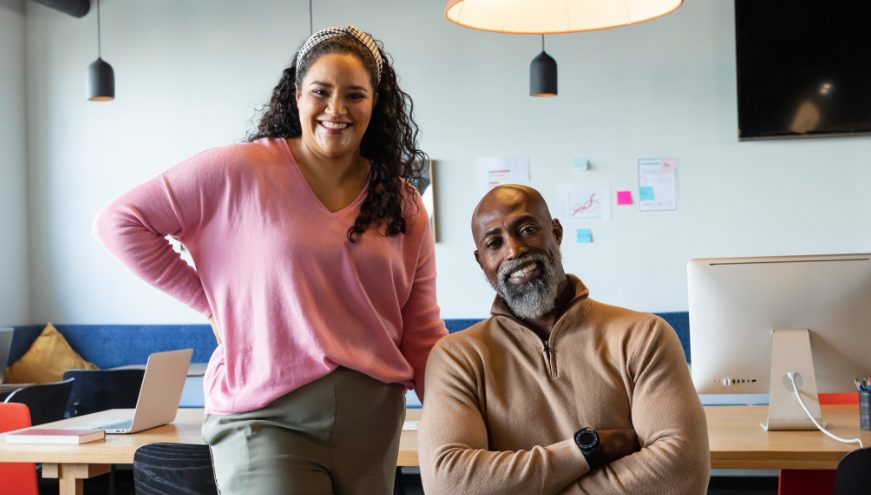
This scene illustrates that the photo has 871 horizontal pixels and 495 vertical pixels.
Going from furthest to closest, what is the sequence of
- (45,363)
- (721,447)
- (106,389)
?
(45,363), (106,389), (721,447)

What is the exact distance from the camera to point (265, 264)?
1817 millimetres

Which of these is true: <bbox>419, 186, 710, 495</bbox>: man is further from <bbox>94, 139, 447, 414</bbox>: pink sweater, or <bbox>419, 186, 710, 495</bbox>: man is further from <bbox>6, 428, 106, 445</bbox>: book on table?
<bbox>6, 428, 106, 445</bbox>: book on table

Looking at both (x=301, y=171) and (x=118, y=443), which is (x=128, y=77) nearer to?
(x=118, y=443)

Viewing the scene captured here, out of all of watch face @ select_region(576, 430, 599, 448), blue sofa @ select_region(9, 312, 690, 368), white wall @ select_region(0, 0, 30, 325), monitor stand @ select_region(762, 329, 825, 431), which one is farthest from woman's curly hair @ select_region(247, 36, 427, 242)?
white wall @ select_region(0, 0, 30, 325)

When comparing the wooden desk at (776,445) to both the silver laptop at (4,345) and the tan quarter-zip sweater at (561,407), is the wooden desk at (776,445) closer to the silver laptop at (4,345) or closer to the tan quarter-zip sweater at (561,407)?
the tan quarter-zip sweater at (561,407)

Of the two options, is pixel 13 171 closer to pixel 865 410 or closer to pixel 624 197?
pixel 624 197

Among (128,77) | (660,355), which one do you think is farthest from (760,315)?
(128,77)

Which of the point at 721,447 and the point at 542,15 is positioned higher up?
the point at 542,15

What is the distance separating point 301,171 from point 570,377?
0.69m

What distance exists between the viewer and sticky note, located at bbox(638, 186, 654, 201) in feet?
17.6

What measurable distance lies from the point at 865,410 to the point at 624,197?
2717mm

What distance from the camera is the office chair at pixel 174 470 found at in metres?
2.42

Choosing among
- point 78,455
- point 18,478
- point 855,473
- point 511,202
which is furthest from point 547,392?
point 18,478

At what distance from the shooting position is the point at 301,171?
6.29ft
